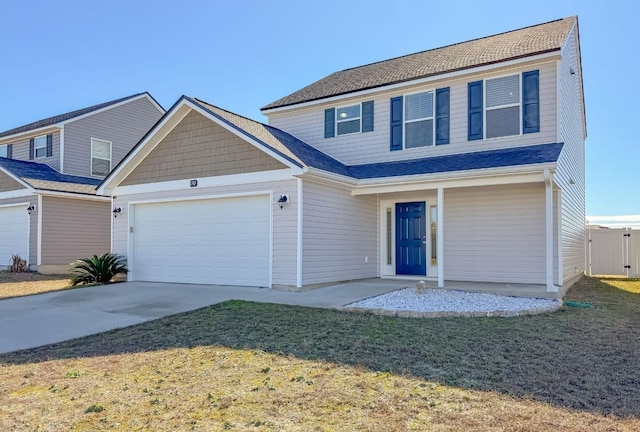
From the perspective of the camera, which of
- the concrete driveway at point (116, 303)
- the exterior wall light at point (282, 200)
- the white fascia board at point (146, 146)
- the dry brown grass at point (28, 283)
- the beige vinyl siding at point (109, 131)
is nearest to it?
the concrete driveway at point (116, 303)

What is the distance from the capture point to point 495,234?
37.3ft

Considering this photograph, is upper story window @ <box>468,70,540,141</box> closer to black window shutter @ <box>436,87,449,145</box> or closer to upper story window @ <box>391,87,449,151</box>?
black window shutter @ <box>436,87,449,145</box>

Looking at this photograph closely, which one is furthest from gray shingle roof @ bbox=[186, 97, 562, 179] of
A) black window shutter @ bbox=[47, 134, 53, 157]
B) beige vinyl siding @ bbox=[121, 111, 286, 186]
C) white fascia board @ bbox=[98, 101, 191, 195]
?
black window shutter @ bbox=[47, 134, 53, 157]

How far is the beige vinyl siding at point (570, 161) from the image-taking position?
11180mm

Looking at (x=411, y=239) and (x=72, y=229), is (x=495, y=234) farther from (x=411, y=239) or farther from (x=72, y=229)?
(x=72, y=229)

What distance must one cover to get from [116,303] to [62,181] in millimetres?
10767

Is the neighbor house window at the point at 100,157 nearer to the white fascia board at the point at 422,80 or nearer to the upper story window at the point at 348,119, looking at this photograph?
the white fascia board at the point at 422,80

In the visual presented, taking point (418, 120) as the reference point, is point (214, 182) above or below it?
below

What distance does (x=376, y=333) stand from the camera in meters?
6.25

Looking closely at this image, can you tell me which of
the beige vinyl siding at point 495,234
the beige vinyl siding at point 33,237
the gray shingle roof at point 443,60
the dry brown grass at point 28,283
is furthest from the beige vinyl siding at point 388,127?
the beige vinyl siding at point 33,237

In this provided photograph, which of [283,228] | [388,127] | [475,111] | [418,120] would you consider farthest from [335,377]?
[388,127]

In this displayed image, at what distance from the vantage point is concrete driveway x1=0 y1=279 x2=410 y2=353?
693 centimetres

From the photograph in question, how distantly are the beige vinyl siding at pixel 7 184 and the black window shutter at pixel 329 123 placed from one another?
11.7 m

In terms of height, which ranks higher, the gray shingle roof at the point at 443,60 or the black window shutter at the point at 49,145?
the gray shingle roof at the point at 443,60
